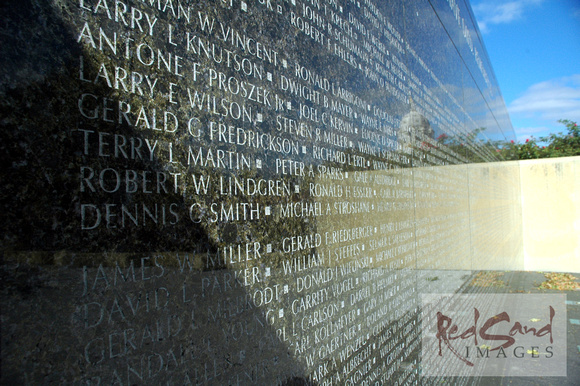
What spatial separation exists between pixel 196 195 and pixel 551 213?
1334 centimetres

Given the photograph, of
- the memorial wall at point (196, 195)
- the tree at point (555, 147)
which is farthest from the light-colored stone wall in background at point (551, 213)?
the memorial wall at point (196, 195)

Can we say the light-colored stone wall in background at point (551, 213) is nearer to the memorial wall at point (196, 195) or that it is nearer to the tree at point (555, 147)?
the tree at point (555, 147)

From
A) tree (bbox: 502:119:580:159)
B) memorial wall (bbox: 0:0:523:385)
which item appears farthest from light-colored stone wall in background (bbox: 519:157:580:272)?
memorial wall (bbox: 0:0:523:385)

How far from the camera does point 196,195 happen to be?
114cm

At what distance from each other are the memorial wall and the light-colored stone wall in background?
11284mm

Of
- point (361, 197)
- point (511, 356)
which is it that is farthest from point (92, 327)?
point (511, 356)

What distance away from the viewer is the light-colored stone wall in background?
36.1ft

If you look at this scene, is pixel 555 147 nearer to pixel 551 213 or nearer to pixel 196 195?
pixel 551 213

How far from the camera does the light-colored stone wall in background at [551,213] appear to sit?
1100cm

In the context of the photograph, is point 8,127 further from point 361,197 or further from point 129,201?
point 361,197

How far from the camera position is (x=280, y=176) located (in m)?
1.52

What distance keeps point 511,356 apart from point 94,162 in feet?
19.5

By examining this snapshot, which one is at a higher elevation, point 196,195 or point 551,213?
point 196,195

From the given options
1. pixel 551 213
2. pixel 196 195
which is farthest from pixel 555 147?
pixel 196 195
